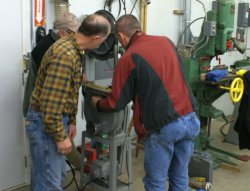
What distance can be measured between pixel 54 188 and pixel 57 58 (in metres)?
0.74

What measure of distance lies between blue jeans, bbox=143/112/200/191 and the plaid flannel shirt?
20.7 inches

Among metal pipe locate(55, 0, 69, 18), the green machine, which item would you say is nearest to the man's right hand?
metal pipe locate(55, 0, 69, 18)

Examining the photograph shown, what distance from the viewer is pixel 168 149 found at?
2.01 m

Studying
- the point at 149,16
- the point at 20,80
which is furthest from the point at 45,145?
the point at 149,16

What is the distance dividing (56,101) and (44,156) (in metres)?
0.36

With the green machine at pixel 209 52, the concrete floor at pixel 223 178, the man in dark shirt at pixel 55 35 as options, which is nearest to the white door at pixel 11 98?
the concrete floor at pixel 223 178

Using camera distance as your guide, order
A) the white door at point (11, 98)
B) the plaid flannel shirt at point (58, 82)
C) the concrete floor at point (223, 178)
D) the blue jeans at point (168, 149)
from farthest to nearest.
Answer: the concrete floor at point (223, 178)
the white door at point (11, 98)
the blue jeans at point (168, 149)
the plaid flannel shirt at point (58, 82)

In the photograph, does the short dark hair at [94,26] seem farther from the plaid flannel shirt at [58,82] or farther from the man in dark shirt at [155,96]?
the man in dark shirt at [155,96]

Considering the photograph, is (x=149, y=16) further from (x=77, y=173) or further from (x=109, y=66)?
(x=77, y=173)

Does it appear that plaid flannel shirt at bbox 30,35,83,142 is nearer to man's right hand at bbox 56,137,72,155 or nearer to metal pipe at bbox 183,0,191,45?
man's right hand at bbox 56,137,72,155

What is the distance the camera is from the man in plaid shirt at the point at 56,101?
1740 millimetres

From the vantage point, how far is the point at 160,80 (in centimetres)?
192

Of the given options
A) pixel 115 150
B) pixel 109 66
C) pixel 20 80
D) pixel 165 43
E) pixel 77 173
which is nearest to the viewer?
pixel 165 43

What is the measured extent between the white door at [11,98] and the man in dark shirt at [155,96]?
1021mm
